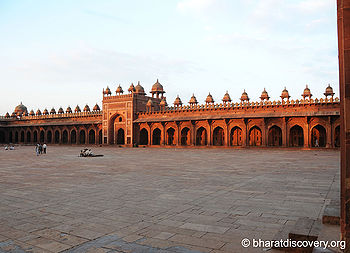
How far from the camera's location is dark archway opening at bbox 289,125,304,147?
30.7 metres

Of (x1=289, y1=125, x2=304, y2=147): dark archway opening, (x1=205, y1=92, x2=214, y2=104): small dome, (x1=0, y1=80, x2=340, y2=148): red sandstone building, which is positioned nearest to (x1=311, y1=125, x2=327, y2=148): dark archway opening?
(x1=0, y1=80, x2=340, y2=148): red sandstone building

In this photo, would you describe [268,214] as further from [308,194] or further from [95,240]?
[95,240]

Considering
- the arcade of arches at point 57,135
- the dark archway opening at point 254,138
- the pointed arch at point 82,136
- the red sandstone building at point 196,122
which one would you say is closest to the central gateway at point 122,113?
the red sandstone building at point 196,122

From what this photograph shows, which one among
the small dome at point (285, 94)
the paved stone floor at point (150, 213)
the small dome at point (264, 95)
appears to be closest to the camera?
the paved stone floor at point (150, 213)

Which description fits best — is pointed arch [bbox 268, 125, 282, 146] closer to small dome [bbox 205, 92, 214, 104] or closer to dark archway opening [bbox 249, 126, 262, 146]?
dark archway opening [bbox 249, 126, 262, 146]

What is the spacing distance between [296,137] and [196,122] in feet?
35.1

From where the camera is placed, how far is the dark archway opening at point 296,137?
30.7m

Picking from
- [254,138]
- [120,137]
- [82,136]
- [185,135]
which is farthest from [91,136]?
[254,138]

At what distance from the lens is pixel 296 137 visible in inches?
1217

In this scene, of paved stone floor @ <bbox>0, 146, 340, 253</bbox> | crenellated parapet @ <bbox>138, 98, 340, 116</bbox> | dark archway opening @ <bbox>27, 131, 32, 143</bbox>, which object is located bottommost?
paved stone floor @ <bbox>0, 146, 340, 253</bbox>

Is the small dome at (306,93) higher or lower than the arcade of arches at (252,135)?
higher

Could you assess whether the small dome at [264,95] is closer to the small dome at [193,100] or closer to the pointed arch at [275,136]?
the pointed arch at [275,136]

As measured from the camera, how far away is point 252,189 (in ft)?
20.5

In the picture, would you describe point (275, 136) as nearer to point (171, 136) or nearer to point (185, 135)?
→ point (185, 135)
